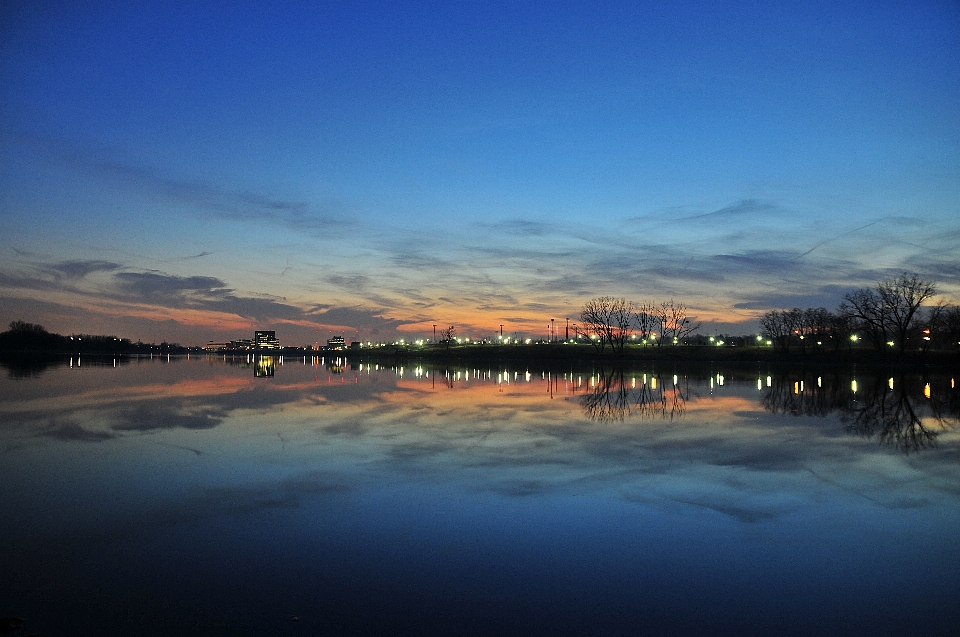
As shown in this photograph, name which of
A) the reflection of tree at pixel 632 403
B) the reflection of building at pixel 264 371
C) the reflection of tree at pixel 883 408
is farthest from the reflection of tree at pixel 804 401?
the reflection of building at pixel 264 371

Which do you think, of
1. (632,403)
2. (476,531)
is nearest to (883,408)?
(632,403)

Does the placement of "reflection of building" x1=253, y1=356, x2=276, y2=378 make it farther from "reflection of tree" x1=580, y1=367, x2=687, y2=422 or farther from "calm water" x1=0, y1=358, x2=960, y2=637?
"calm water" x1=0, y1=358, x2=960, y2=637

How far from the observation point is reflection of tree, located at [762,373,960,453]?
64.4ft

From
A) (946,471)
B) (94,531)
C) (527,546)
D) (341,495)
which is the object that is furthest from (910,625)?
(94,531)

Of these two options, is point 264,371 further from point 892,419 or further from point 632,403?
point 892,419

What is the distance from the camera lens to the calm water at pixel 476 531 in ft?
21.2

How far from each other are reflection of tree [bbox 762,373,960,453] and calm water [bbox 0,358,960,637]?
0.56 meters

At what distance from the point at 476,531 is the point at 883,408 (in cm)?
2629

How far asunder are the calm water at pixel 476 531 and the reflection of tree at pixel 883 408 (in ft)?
1.85

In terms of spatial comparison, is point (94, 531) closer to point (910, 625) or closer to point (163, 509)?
point (163, 509)

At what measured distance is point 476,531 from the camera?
917 cm

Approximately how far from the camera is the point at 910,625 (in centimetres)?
632

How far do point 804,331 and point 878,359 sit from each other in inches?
2331

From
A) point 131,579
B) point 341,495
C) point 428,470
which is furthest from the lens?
point 428,470
